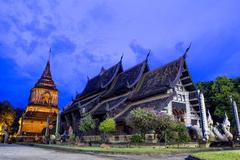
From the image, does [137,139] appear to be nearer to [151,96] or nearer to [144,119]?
[144,119]

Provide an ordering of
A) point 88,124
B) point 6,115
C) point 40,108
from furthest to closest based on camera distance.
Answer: point 40,108
point 6,115
point 88,124

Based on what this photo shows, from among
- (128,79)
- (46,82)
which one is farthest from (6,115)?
(128,79)

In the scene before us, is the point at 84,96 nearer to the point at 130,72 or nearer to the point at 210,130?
the point at 130,72

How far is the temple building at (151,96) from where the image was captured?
27734 millimetres

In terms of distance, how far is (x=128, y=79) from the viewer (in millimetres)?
35938

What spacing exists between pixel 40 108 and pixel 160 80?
42437 millimetres

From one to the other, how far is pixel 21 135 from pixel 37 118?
17.7ft

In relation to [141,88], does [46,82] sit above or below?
above

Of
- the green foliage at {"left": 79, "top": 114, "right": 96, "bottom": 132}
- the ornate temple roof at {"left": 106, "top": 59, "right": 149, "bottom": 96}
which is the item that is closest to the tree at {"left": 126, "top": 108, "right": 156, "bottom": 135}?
the green foliage at {"left": 79, "top": 114, "right": 96, "bottom": 132}

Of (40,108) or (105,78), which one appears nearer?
(105,78)

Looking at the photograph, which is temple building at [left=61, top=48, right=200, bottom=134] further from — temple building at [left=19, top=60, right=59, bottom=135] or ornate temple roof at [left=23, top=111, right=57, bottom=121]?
ornate temple roof at [left=23, top=111, right=57, bottom=121]

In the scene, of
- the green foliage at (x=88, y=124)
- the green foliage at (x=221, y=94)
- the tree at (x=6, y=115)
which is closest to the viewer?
the green foliage at (x=88, y=124)

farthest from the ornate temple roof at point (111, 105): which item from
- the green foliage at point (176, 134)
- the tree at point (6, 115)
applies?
the tree at point (6, 115)

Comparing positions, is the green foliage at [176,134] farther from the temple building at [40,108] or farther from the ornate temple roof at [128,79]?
the temple building at [40,108]
